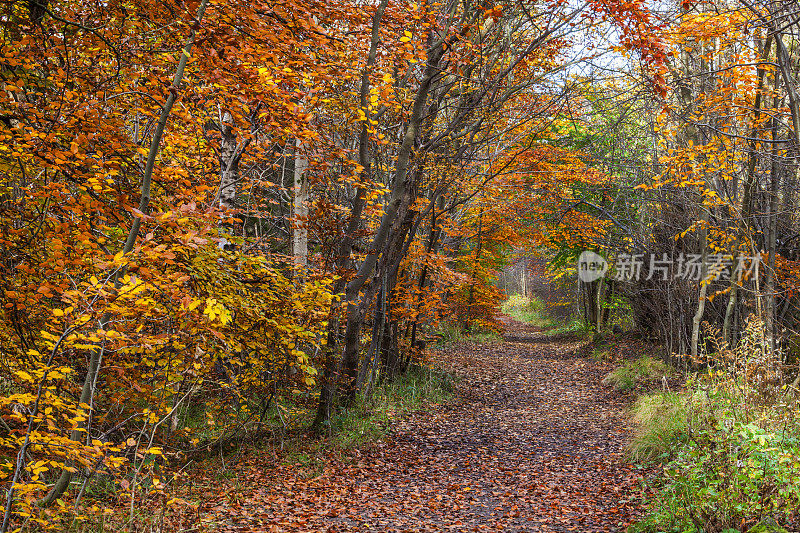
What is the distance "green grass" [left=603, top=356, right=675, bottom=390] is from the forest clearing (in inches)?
2.8

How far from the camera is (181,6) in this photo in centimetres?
407

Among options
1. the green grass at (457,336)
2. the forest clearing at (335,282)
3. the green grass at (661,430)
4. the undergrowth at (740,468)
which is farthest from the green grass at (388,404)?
the green grass at (457,336)

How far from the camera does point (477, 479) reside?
6805mm

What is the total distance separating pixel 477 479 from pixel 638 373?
6.59 metres

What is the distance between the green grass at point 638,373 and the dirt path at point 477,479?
1.66ft

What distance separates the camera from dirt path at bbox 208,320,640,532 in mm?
5297

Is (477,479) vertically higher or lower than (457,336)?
lower

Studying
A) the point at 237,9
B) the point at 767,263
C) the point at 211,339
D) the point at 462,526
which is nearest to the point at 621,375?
the point at 767,263

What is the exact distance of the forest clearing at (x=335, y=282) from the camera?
3.96m

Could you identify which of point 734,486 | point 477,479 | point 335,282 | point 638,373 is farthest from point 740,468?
point 638,373

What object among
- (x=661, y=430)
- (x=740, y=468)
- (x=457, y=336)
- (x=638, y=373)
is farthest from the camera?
(x=457, y=336)

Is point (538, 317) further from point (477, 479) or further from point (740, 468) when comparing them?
point (740, 468)

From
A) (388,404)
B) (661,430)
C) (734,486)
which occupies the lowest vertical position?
(388,404)

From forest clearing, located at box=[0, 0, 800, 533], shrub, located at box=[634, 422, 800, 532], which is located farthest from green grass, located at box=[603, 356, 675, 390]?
shrub, located at box=[634, 422, 800, 532]
